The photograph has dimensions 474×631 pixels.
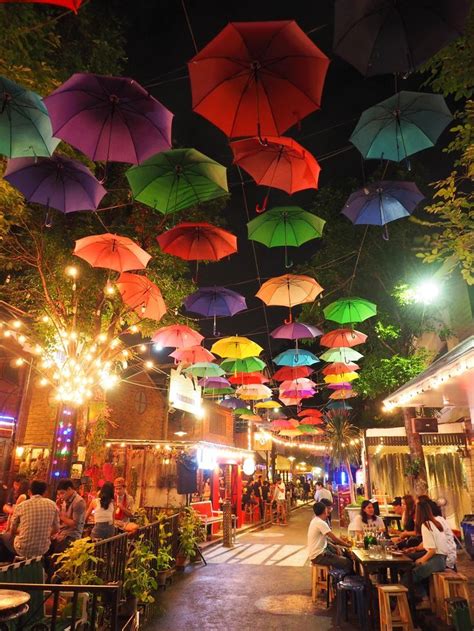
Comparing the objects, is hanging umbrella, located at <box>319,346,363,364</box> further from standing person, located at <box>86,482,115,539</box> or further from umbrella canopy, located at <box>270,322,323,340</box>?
standing person, located at <box>86,482,115,539</box>

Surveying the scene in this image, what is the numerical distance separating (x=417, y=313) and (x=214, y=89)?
1379 cm

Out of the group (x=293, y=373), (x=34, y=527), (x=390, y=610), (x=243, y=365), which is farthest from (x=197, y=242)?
(x=293, y=373)

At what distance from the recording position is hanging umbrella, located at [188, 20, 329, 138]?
451 cm

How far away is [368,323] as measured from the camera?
18109mm

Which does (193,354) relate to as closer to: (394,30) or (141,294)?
(141,294)

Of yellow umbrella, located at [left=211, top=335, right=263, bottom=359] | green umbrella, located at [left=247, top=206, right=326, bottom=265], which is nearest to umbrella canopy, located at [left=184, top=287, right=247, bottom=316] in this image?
yellow umbrella, located at [left=211, top=335, right=263, bottom=359]

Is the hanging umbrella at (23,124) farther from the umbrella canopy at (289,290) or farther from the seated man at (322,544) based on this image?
the seated man at (322,544)

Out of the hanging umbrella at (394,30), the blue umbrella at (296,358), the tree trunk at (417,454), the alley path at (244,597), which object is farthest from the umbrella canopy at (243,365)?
the hanging umbrella at (394,30)

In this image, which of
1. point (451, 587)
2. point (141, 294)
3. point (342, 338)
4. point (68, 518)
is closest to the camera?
point (451, 587)

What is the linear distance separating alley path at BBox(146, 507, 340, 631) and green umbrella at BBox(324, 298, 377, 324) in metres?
6.40

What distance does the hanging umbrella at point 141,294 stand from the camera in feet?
33.1

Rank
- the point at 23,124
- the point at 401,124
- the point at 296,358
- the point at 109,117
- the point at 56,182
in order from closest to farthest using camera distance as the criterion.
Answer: the point at 109,117
the point at 23,124
the point at 401,124
the point at 56,182
the point at 296,358

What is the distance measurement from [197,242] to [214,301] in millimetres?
2978

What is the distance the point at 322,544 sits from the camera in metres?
8.59
